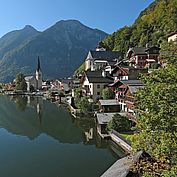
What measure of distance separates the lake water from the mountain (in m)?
44.4

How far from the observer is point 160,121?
9555 mm

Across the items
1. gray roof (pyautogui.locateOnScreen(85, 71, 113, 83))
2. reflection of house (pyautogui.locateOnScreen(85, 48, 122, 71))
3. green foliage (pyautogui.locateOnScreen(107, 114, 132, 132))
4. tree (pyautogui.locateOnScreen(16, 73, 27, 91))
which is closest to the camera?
green foliage (pyautogui.locateOnScreen(107, 114, 132, 132))

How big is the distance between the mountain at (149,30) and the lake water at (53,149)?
146ft

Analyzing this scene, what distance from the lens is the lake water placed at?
19144 millimetres

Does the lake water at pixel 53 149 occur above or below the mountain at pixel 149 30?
below

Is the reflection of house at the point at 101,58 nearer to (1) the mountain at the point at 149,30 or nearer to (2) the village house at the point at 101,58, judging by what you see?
(2) the village house at the point at 101,58

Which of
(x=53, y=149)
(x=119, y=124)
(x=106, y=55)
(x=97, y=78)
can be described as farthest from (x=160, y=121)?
(x=106, y=55)

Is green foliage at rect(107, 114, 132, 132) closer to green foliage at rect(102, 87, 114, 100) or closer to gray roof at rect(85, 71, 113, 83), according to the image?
green foliage at rect(102, 87, 114, 100)

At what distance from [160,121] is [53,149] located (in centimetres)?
1701

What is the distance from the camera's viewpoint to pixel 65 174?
59.8 feet

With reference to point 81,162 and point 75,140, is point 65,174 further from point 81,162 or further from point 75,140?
point 75,140

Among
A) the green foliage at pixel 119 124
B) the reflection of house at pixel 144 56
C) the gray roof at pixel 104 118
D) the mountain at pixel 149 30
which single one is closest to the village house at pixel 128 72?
→ the reflection of house at pixel 144 56

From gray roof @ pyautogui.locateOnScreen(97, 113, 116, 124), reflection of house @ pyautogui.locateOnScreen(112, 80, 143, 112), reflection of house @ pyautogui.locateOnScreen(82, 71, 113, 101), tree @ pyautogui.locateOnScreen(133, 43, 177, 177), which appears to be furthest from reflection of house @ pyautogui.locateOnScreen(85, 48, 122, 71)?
tree @ pyautogui.locateOnScreen(133, 43, 177, 177)

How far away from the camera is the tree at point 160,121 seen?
8.88 metres
